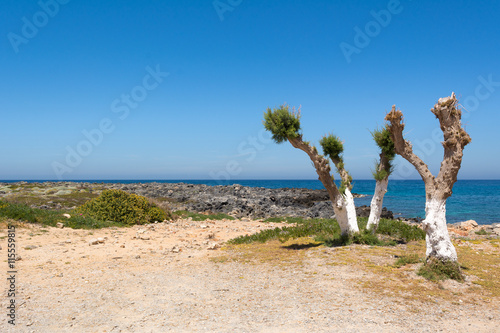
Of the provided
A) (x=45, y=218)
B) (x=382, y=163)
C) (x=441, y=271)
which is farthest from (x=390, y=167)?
(x=45, y=218)

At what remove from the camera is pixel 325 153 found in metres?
11.3

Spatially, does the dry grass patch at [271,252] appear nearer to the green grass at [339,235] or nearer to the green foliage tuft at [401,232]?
the green grass at [339,235]

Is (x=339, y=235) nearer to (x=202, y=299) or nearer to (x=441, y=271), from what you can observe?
(x=441, y=271)

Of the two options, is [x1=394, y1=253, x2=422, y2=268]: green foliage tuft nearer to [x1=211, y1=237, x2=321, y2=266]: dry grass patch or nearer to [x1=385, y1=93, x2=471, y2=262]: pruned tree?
[x1=385, y1=93, x2=471, y2=262]: pruned tree

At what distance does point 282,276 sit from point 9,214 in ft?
44.6

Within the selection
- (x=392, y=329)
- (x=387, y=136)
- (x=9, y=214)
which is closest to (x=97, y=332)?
(x=392, y=329)

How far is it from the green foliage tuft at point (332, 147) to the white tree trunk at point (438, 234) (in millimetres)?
3737

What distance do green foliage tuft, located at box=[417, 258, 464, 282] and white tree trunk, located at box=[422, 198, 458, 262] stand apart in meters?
0.15

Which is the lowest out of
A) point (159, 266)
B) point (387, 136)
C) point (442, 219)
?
point (159, 266)

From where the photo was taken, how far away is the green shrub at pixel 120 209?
18.2 meters

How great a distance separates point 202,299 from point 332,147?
680 cm

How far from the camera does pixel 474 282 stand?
7.38 metres

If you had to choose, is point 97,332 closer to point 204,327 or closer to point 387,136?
point 204,327

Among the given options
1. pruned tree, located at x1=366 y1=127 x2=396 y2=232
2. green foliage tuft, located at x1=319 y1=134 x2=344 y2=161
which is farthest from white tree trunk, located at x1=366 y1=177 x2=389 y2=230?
green foliage tuft, located at x1=319 y1=134 x2=344 y2=161
